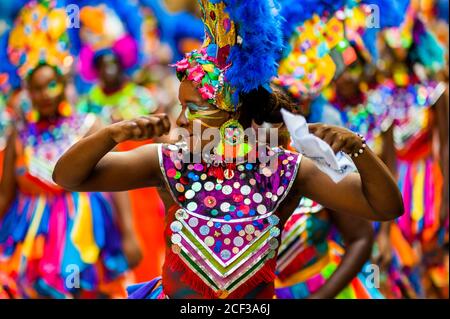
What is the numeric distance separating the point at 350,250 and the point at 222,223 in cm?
127

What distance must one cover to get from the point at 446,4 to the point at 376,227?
A: 78.4 inches

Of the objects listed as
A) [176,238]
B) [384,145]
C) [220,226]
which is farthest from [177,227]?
[384,145]

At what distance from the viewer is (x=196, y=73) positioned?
3.11m

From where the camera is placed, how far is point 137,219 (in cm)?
656

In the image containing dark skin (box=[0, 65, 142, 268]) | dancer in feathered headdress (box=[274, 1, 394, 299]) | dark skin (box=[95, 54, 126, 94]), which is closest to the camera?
dancer in feathered headdress (box=[274, 1, 394, 299])

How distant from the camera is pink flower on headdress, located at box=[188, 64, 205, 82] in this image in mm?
3100

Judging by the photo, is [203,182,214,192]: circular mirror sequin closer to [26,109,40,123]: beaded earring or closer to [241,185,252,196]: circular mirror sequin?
Answer: [241,185,252,196]: circular mirror sequin

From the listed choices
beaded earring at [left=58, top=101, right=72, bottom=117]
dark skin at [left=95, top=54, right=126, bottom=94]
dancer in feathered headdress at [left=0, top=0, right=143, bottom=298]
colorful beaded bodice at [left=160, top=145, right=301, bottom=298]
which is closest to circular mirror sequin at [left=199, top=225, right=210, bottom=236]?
colorful beaded bodice at [left=160, top=145, right=301, bottom=298]

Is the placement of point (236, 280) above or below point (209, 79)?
below

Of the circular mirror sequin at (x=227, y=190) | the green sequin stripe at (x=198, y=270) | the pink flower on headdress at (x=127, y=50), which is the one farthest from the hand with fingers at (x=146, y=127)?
the pink flower on headdress at (x=127, y=50)

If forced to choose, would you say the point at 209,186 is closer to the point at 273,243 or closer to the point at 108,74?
the point at 273,243

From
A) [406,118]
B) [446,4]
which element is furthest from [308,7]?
[446,4]

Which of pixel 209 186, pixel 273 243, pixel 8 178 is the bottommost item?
pixel 8 178

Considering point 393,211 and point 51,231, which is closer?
point 393,211
